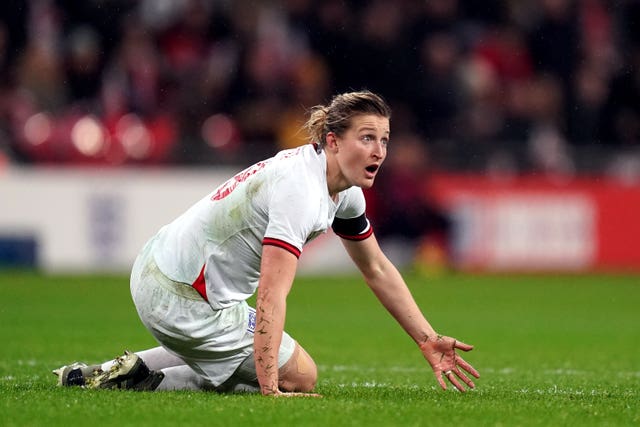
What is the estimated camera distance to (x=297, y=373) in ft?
22.7

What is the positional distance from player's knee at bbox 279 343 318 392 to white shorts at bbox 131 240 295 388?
0.13 ft

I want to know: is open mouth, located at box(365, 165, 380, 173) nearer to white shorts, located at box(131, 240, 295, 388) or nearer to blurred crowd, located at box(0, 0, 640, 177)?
white shorts, located at box(131, 240, 295, 388)

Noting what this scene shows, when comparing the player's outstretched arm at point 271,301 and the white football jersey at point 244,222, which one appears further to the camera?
the white football jersey at point 244,222

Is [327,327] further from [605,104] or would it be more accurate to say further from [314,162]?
[605,104]

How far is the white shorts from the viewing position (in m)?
6.79

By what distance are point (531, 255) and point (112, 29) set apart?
23.6 feet

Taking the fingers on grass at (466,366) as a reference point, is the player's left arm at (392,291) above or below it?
above

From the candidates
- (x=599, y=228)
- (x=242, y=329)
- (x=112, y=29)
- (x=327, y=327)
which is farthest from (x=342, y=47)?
(x=242, y=329)

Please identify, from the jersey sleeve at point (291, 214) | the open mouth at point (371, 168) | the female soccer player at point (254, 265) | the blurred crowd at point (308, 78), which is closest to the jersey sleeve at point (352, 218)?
the female soccer player at point (254, 265)

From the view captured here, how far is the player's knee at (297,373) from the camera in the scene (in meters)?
6.91

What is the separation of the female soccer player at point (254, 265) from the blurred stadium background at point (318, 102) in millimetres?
11444

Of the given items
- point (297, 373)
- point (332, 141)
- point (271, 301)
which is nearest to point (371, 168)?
point (332, 141)

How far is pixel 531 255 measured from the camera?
19344mm

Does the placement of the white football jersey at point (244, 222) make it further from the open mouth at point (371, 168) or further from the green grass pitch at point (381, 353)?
the green grass pitch at point (381, 353)
